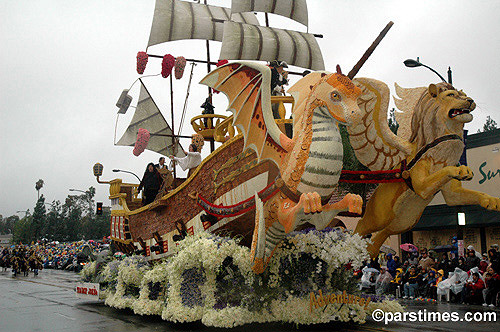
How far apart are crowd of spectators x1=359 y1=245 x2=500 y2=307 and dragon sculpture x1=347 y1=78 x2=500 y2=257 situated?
291 centimetres

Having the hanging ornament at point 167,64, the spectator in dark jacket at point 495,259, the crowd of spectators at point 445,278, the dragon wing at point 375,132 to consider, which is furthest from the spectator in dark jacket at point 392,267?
the hanging ornament at point 167,64

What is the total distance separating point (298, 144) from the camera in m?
7.60

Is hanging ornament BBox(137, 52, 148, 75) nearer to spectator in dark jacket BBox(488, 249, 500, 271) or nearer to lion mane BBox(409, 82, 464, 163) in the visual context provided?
lion mane BBox(409, 82, 464, 163)

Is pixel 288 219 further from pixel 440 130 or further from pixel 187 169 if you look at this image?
pixel 187 169

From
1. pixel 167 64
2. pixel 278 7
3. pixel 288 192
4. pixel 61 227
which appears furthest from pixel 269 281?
pixel 61 227

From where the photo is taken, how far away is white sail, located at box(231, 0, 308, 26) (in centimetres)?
1907

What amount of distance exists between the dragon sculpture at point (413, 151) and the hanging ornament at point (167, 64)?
740cm

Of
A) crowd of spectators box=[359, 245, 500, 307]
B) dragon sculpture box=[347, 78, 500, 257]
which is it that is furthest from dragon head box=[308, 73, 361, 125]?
crowd of spectators box=[359, 245, 500, 307]

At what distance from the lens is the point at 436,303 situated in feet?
46.4

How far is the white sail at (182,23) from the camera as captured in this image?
19750 millimetres

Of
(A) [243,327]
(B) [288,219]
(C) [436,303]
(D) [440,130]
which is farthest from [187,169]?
(C) [436,303]

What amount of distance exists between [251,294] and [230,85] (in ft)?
12.1

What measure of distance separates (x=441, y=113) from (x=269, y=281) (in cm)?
434

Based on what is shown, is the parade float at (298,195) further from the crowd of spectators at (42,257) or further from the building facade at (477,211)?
the crowd of spectators at (42,257)
